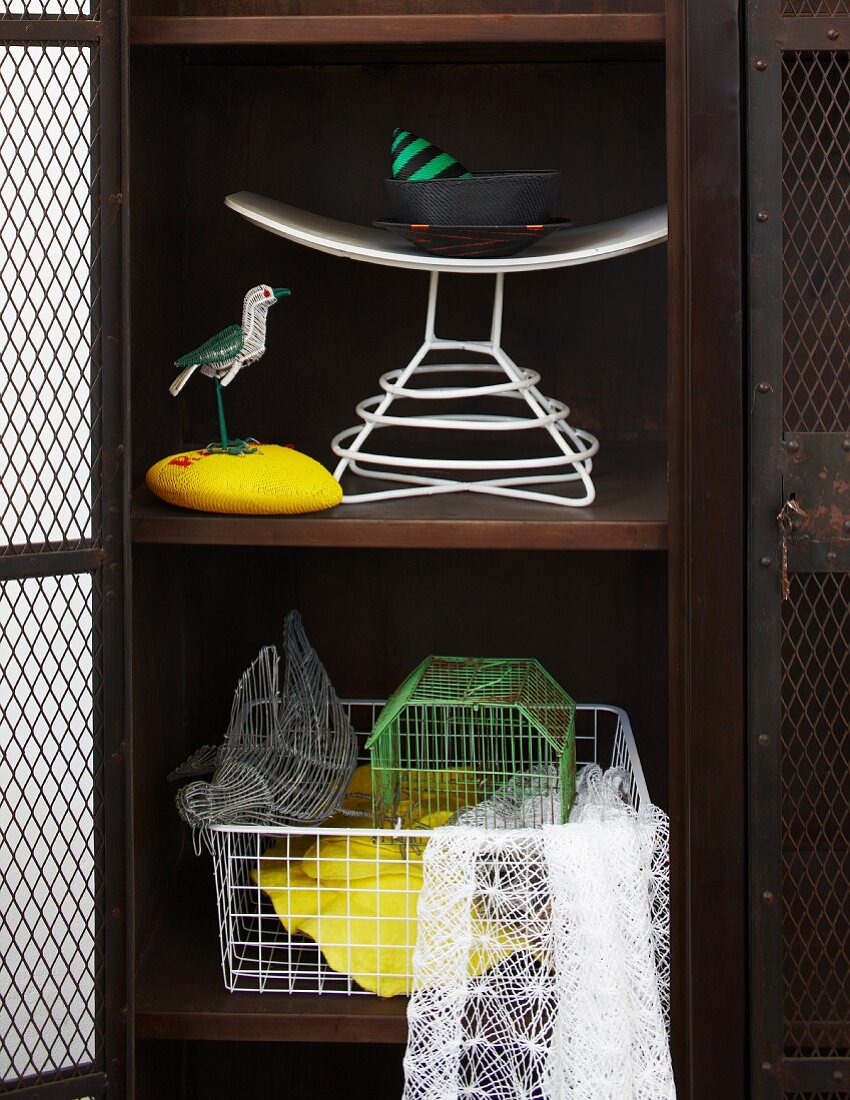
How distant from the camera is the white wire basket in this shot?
1.40 m

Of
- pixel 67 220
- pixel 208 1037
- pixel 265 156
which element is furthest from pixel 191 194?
pixel 208 1037

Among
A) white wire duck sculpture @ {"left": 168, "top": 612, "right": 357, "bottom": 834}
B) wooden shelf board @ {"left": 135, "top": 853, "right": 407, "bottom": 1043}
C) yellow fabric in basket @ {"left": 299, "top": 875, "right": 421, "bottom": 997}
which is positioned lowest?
wooden shelf board @ {"left": 135, "top": 853, "right": 407, "bottom": 1043}

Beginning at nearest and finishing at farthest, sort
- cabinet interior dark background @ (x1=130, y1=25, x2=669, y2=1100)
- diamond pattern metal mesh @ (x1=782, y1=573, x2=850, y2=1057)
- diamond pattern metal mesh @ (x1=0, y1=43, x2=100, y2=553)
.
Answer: diamond pattern metal mesh @ (x1=0, y1=43, x2=100, y2=553)
diamond pattern metal mesh @ (x1=782, y1=573, x2=850, y2=1057)
cabinet interior dark background @ (x1=130, y1=25, x2=669, y2=1100)

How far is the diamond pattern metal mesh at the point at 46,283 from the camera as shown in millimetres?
1192

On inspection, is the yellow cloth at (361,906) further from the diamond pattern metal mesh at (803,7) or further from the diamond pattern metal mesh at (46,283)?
the diamond pattern metal mesh at (803,7)

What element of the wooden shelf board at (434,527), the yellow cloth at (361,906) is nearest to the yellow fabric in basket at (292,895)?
the yellow cloth at (361,906)

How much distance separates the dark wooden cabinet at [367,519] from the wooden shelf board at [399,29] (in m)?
0.09

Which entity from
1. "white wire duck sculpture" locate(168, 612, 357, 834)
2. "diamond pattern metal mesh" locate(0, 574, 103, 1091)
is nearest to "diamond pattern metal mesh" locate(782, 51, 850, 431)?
"white wire duck sculpture" locate(168, 612, 357, 834)

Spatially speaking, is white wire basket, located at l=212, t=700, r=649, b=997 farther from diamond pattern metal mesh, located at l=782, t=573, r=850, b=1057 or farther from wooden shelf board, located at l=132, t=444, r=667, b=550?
wooden shelf board, located at l=132, t=444, r=667, b=550

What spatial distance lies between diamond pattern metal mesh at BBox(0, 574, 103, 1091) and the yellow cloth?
0.75 ft

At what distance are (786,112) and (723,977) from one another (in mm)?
934

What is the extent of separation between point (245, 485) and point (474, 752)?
17.2 inches

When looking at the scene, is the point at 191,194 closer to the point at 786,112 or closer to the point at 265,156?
the point at 265,156

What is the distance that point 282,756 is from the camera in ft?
5.10
